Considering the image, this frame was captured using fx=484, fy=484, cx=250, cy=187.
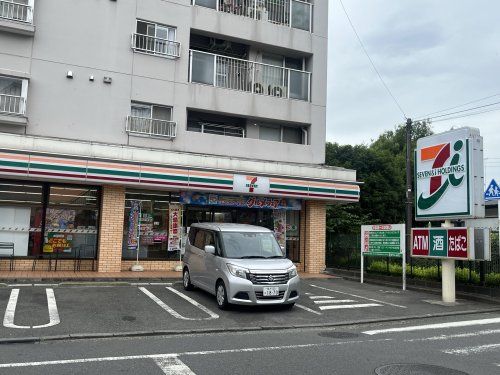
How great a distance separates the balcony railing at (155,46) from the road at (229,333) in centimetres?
869

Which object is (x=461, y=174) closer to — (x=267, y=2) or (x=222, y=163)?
(x=222, y=163)

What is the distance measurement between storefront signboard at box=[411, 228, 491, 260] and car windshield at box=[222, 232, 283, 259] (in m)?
4.75

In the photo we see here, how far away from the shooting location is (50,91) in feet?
52.3

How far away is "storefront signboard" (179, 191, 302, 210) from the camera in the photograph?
1758 cm

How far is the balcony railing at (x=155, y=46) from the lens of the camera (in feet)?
57.2

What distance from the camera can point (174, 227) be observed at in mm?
17625

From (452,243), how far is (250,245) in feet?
18.3

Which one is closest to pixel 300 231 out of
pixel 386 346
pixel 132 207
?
pixel 132 207

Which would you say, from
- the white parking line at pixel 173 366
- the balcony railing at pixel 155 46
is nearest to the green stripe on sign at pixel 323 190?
the balcony railing at pixel 155 46

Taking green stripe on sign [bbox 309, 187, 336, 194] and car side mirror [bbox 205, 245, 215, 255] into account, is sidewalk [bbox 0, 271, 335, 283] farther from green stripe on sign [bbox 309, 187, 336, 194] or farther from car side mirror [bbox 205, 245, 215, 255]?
green stripe on sign [bbox 309, 187, 336, 194]

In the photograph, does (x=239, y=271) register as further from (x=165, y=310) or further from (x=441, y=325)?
(x=441, y=325)

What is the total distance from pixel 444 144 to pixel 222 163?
24.6 feet

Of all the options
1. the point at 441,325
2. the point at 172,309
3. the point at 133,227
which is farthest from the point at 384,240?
the point at 133,227

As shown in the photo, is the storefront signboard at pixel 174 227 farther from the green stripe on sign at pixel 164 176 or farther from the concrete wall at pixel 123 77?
the concrete wall at pixel 123 77
